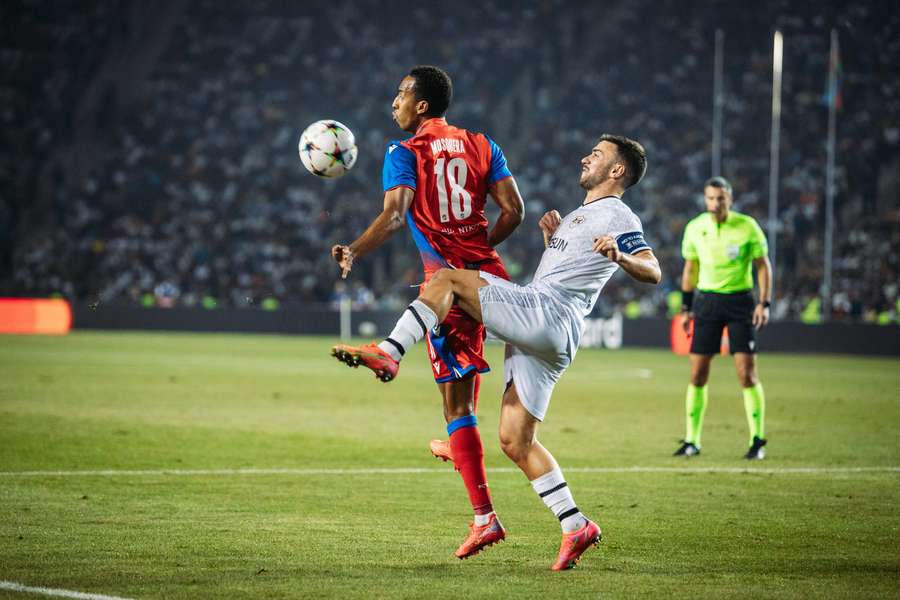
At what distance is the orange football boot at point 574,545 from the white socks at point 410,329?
4.09ft

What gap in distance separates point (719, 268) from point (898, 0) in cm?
2712

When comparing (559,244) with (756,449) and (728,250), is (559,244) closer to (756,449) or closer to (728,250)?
(756,449)

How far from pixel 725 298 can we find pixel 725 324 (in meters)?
0.25

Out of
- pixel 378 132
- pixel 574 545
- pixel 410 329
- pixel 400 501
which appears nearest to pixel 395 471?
pixel 400 501

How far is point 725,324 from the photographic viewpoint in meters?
12.1

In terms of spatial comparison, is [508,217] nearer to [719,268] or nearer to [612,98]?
[719,268]

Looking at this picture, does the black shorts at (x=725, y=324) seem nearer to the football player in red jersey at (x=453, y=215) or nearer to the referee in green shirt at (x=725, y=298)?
the referee in green shirt at (x=725, y=298)

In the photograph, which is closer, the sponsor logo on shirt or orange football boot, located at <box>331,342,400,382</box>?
orange football boot, located at <box>331,342,400,382</box>

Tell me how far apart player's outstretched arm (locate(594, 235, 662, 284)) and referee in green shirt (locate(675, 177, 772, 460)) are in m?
5.73

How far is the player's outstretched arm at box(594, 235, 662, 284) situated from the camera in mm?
6090

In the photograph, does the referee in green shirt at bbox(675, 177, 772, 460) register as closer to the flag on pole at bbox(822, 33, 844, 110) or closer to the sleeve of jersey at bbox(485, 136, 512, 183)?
the sleeve of jersey at bbox(485, 136, 512, 183)

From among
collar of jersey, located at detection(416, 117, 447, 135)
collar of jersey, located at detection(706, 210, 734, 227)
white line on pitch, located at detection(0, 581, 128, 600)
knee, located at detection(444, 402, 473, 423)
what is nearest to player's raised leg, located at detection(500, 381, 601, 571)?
knee, located at detection(444, 402, 473, 423)

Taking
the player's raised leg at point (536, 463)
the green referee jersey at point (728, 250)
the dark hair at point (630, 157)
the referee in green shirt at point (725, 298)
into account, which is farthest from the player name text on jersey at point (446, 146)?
the green referee jersey at point (728, 250)

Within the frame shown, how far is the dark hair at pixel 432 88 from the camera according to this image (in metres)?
7.08
